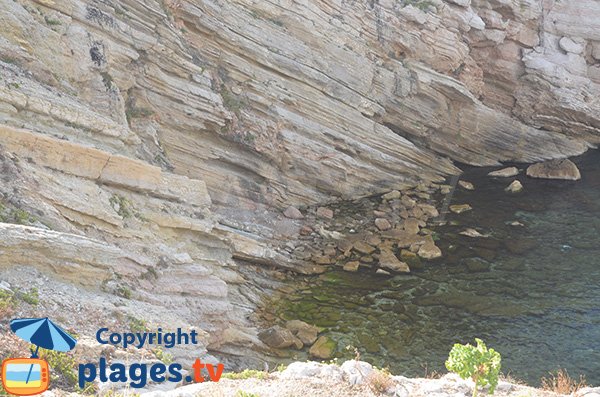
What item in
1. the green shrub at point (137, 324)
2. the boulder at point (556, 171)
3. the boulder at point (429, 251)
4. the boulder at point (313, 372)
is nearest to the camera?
the boulder at point (313, 372)

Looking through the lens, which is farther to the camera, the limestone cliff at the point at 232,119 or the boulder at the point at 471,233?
the boulder at the point at 471,233

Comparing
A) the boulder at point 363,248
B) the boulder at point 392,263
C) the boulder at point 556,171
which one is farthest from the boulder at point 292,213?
the boulder at point 556,171

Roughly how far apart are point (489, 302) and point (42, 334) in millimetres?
18822

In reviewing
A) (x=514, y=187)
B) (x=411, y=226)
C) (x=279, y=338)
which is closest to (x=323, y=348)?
(x=279, y=338)

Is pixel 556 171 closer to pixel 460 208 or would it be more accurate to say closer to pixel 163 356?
pixel 460 208

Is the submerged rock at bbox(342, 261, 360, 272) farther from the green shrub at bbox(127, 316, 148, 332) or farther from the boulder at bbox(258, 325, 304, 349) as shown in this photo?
the green shrub at bbox(127, 316, 148, 332)

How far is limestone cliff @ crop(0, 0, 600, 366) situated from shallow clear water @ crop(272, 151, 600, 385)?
3.62 metres

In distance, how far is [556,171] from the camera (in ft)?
129

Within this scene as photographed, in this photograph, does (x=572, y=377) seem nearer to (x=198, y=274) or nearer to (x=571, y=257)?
(x=571, y=257)

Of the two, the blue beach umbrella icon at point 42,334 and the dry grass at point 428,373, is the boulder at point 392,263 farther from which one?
the blue beach umbrella icon at point 42,334

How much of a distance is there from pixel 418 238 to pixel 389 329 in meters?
8.52

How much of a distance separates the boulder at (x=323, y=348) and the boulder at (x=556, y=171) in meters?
24.8

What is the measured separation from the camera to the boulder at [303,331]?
21.4 m

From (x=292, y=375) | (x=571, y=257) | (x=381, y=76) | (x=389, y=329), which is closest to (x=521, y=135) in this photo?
(x=381, y=76)
